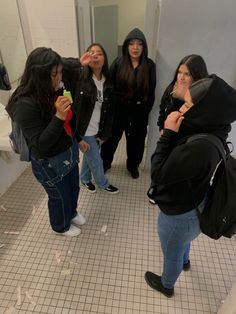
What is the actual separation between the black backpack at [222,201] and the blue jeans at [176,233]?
0.05 meters

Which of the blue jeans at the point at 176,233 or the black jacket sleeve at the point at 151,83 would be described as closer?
the blue jeans at the point at 176,233

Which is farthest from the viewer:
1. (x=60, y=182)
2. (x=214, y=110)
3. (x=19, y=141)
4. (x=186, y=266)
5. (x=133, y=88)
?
(x=133, y=88)

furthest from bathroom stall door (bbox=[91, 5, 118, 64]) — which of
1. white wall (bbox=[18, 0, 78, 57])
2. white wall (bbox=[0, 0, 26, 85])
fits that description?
white wall (bbox=[0, 0, 26, 85])

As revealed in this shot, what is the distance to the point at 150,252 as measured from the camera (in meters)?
1.72

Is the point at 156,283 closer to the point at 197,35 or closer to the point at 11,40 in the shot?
the point at 197,35

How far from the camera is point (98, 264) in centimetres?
164

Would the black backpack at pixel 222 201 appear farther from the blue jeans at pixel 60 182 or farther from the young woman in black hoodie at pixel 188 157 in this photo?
the blue jeans at pixel 60 182

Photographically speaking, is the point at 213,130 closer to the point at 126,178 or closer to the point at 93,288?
the point at 93,288

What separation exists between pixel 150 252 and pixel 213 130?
1.17m

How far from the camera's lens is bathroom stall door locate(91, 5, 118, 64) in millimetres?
3251

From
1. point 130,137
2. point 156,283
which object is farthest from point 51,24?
point 156,283

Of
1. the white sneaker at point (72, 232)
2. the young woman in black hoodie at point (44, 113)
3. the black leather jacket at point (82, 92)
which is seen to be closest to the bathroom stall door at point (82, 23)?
the black leather jacket at point (82, 92)

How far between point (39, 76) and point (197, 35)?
1345mm

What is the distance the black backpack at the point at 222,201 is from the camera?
91 centimetres
